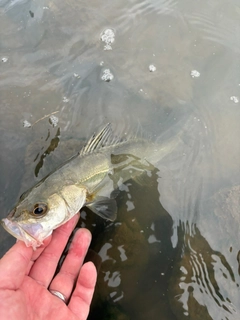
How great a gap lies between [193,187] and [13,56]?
3.16 m

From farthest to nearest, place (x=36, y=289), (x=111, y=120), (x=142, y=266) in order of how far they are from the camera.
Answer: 1. (x=111, y=120)
2. (x=142, y=266)
3. (x=36, y=289)

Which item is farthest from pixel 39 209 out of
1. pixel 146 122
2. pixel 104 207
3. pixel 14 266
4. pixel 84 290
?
pixel 146 122

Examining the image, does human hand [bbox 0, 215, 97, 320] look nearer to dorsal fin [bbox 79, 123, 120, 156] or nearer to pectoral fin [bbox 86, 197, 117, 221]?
pectoral fin [bbox 86, 197, 117, 221]

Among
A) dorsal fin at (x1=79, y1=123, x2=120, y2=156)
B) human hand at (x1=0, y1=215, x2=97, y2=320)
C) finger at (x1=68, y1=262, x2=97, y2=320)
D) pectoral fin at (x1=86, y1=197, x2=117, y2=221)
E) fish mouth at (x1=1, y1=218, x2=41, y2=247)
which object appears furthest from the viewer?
dorsal fin at (x1=79, y1=123, x2=120, y2=156)

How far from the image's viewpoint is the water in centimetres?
365

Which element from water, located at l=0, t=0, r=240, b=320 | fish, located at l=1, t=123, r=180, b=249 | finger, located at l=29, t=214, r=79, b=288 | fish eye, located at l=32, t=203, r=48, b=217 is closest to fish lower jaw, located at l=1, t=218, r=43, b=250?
fish, located at l=1, t=123, r=180, b=249

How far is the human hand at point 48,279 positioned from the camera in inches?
108

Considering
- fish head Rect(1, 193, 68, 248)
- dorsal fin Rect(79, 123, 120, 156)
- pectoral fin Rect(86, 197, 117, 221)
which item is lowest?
pectoral fin Rect(86, 197, 117, 221)

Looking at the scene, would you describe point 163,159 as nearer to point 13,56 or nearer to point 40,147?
point 40,147

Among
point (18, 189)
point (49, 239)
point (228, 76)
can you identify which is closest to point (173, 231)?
point (49, 239)

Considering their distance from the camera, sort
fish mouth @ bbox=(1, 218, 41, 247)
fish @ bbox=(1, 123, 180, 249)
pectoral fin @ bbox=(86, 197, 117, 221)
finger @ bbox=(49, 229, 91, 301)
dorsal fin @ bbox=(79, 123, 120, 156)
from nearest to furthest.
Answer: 1. fish mouth @ bbox=(1, 218, 41, 247)
2. fish @ bbox=(1, 123, 180, 249)
3. finger @ bbox=(49, 229, 91, 301)
4. pectoral fin @ bbox=(86, 197, 117, 221)
5. dorsal fin @ bbox=(79, 123, 120, 156)

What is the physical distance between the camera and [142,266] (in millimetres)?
3705

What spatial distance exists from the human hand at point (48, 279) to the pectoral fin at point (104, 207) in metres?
0.23

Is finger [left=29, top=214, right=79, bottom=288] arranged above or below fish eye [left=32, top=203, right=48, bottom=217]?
below
